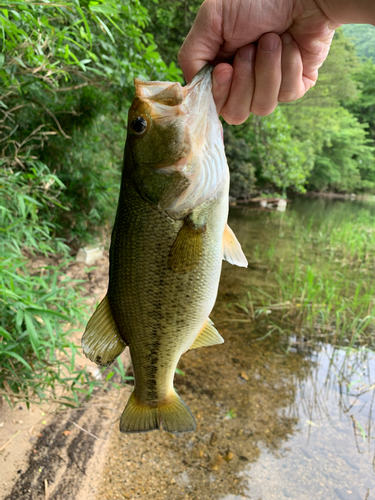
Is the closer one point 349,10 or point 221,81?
point 349,10

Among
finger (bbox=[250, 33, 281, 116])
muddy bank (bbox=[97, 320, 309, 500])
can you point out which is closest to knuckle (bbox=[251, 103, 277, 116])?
finger (bbox=[250, 33, 281, 116])

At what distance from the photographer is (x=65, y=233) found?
6.54 meters

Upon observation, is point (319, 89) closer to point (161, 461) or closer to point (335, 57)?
point (335, 57)

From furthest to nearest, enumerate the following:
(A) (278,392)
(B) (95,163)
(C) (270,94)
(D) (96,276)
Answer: (B) (95,163) < (D) (96,276) < (A) (278,392) < (C) (270,94)

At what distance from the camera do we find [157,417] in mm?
1497

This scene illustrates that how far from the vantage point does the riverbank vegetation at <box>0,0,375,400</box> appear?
249 cm

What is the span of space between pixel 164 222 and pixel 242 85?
0.83 meters

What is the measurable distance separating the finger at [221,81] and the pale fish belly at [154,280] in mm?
567

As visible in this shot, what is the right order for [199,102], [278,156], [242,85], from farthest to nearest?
[278,156] < [242,85] < [199,102]

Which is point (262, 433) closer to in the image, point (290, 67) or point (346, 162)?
point (290, 67)

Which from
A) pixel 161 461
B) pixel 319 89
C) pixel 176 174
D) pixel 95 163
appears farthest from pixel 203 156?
pixel 319 89

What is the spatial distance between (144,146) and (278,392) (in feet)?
13.2

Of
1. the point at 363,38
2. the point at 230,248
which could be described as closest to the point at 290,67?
the point at 230,248

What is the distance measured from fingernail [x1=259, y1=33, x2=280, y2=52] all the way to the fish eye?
2.23 feet
